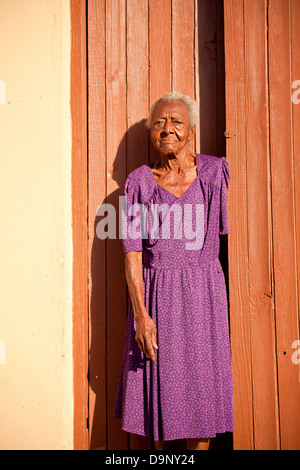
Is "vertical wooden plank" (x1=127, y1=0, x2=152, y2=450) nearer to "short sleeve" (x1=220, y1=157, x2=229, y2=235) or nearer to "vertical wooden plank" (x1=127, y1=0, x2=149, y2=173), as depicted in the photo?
"vertical wooden plank" (x1=127, y1=0, x2=149, y2=173)

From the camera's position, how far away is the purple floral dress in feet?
6.71

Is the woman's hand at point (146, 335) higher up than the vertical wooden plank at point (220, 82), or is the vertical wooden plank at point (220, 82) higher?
the vertical wooden plank at point (220, 82)

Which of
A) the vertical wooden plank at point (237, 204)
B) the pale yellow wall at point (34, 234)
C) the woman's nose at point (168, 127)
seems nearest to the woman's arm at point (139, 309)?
the pale yellow wall at point (34, 234)

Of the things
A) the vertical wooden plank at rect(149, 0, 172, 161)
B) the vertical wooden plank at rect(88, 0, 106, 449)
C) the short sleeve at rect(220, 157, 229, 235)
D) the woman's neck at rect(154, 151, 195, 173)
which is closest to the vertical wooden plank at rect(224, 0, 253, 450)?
the short sleeve at rect(220, 157, 229, 235)

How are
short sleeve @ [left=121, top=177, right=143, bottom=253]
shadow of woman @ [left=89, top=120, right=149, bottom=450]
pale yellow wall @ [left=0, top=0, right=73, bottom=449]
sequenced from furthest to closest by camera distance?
shadow of woman @ [left=89, top=120, right=149, bottom=450], pale yellow wall @ [left=0, top=0, right=73, bottom=449], short sleeve @ [left=121, top=177, right=143, bottom=253]

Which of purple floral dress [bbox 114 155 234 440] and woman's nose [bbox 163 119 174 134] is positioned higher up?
woman's nose [bbox 163 119 174 134]

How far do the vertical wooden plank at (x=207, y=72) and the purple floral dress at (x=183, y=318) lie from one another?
1.40 feet

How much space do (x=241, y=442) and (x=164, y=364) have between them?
75 centimetres

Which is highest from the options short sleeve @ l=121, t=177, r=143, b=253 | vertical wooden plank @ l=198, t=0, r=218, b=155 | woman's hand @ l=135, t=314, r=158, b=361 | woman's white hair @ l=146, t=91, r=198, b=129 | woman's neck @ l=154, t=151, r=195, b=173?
vertical wooden plank @ l=198, t=0, r=218, b=155

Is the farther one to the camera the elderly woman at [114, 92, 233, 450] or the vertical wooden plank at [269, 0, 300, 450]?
the vertical wooden plank at [269, 0, 300, 450]

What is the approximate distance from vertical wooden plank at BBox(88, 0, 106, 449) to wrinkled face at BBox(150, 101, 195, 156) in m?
0.53

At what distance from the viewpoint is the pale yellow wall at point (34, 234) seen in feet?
7.36

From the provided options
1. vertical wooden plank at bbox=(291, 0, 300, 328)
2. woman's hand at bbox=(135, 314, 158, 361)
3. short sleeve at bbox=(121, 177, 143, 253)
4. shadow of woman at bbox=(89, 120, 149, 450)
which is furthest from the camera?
shadow of woman at bbox=(89, 120, 149, 450)

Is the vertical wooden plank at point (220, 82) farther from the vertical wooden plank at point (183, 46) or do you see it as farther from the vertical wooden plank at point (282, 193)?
the vertical wooden plank at point (282, 193)
